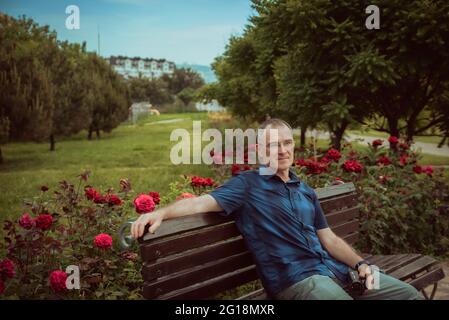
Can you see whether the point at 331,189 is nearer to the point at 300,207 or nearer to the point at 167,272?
the point at 300,207

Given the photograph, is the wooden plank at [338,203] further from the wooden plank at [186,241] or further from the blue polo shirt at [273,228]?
the wooden plank at [186,241]

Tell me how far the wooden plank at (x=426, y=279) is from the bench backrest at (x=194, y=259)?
119 cm

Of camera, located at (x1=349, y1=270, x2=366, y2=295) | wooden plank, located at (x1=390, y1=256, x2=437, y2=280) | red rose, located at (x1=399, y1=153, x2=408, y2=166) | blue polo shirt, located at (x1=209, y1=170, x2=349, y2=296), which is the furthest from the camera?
red rose, located at (x1=399, y1=153, x2=408, y2=166)

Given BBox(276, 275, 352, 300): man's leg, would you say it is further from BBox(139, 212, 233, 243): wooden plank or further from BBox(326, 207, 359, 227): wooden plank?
BBox(326, 207, 359, 227): wooden plank

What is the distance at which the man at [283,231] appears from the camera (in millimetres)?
2307

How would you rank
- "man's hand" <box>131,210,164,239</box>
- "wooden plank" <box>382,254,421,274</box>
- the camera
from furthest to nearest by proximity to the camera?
1. "wooden plank" <box>382,254,421,274</box>
2. the camera
3. "man's hand" <box>131,210,164,239</box>

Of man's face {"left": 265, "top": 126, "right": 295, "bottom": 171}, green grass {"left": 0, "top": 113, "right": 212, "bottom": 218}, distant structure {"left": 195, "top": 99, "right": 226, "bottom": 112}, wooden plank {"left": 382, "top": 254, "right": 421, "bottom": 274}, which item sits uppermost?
distant structure {"left": 195, "top": 99, "right": 226, "bottom": 112}

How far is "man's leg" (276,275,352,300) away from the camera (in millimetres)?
2236

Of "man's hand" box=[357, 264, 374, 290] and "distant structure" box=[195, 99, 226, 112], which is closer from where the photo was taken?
"man's hand" box=[357, 264, 374, 290]

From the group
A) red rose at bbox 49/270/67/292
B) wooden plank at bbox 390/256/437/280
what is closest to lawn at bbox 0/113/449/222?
red rose at bbox 49/270/67/292

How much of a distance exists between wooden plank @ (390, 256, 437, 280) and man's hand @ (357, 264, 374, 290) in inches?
23.4

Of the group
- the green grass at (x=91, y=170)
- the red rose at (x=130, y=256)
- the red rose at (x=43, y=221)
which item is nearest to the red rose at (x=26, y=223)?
the red rose at (x=43, y=221)

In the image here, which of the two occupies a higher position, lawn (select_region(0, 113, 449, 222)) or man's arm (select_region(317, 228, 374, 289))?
man's arm (select_region(317, 228, 374, 289))

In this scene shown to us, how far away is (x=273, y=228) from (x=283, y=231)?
0.20 ft
